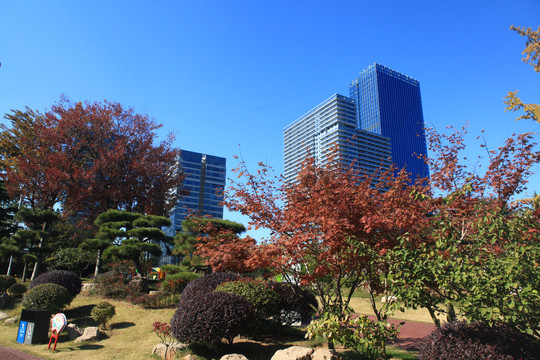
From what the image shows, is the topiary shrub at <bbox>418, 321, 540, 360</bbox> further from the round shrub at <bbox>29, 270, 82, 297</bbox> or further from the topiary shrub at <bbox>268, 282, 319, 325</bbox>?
the round shrub at <bbox>29, 270, 82, 297</bbox>

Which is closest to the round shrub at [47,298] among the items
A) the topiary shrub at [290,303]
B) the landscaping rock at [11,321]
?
the landscaping rock at [11,321]

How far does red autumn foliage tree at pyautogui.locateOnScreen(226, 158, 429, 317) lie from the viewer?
221 inches

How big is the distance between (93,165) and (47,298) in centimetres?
970

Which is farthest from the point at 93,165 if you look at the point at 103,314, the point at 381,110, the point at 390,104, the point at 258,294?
the point at 390,104

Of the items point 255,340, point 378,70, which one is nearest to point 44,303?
point 255,340

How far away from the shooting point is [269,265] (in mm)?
6941

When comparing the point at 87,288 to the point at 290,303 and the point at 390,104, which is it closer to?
the point at 290,303

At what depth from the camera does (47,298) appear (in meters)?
9.81

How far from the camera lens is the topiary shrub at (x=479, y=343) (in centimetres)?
440

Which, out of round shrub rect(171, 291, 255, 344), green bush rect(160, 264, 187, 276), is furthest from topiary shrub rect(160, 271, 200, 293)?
round shrub rect(171, 291, 255, 344)

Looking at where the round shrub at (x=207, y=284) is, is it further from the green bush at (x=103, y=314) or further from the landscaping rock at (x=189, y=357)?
the landscaping rock at (x=189, y=357)

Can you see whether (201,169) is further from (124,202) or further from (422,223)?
(422,223)

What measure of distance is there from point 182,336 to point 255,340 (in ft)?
8.04

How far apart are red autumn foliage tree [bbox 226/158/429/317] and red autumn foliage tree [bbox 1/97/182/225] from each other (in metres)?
13.1
